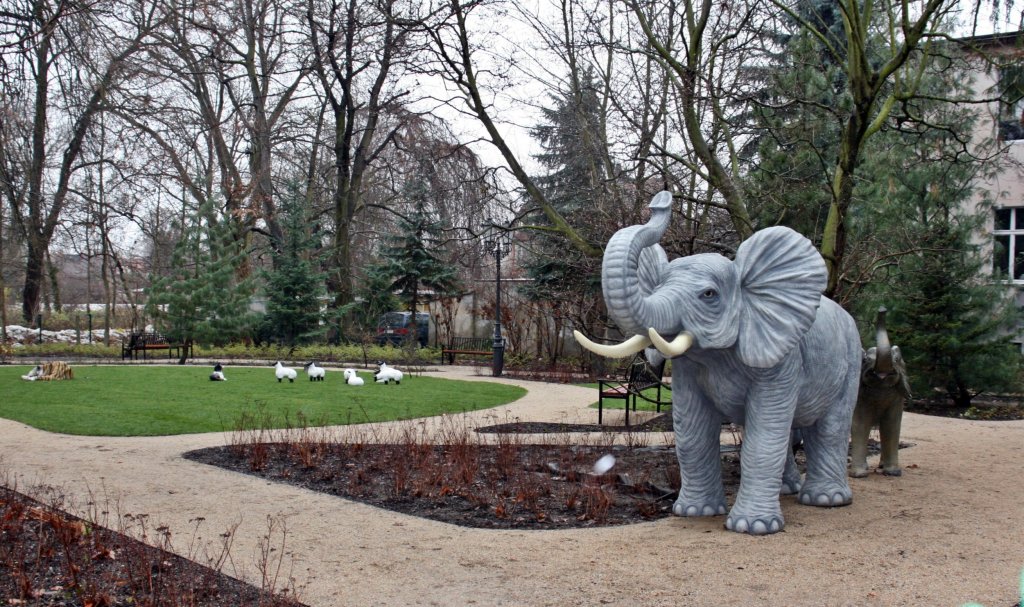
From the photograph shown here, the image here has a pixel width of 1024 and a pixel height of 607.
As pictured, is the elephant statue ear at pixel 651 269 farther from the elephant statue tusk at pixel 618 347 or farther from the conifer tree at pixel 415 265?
the conifer tree at pixel 415 265

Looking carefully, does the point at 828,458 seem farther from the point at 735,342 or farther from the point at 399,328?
the point at 399,328

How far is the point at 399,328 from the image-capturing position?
3375 centimetres

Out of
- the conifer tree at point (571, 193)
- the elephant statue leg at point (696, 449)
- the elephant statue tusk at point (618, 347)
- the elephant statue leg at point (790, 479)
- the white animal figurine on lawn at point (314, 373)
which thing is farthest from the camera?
the white animal figurine on lawn at point (314, 373)

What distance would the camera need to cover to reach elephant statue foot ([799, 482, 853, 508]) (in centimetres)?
701

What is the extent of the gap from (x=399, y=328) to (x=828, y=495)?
2759 cm

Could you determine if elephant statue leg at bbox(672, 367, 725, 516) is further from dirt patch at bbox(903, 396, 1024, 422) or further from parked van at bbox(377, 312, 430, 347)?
parked van at bbox(377, 312, 430, 347)

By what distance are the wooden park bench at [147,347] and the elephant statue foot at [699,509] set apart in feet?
65.8

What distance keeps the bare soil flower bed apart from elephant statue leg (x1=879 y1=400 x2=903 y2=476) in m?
1.46

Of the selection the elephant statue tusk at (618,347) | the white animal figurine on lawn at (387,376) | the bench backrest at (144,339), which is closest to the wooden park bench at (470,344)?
the bench backrest at (144,339)

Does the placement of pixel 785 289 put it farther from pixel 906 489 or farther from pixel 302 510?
pixel 302 510

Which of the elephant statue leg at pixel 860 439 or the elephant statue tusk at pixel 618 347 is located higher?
the elephant statue tusk at pixel 618 347

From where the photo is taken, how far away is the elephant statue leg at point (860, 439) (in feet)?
27.3

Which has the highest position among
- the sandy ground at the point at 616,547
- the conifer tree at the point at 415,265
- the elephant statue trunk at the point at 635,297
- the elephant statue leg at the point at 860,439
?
the conifer tree at the point at 415,265

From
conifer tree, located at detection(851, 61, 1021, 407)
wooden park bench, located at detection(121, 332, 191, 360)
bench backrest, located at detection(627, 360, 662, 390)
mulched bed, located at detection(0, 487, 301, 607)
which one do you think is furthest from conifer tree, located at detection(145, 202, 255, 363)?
mulched bed, located at detection(0, 487, 301, 607)
